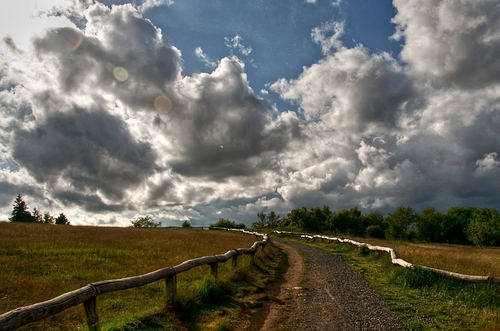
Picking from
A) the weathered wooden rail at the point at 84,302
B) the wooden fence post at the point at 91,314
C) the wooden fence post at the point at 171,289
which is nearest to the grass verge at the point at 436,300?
the wooden fence post at the point at 171,289

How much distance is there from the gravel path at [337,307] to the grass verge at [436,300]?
452 mm

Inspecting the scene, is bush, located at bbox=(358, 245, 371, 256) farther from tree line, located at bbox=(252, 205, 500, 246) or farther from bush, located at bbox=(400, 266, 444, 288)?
tree line, located at bbox=(252, 205, 500, 246)

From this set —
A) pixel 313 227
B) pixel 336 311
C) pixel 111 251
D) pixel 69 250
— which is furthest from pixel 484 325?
pixel 313 227

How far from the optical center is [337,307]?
9469mm

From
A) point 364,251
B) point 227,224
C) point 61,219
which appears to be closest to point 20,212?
point 61,219

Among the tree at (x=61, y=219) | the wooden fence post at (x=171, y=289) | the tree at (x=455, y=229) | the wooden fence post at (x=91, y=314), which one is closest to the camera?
the wooden fence post at (x=91, y=314)

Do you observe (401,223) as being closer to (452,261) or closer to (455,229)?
(455,229)

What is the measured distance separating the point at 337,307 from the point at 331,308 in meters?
0.21

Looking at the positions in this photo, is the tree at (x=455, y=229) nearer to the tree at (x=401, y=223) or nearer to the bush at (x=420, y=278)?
the tree at (x=401, y=223)

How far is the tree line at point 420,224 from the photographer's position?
8082 centimetres

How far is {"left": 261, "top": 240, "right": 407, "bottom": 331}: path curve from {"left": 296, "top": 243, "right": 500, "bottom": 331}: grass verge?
48 centimetres

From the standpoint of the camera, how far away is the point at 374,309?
927 centimetres

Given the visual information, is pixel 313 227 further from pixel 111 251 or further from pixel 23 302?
pixel 23 302

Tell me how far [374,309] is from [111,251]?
14.7 meters
